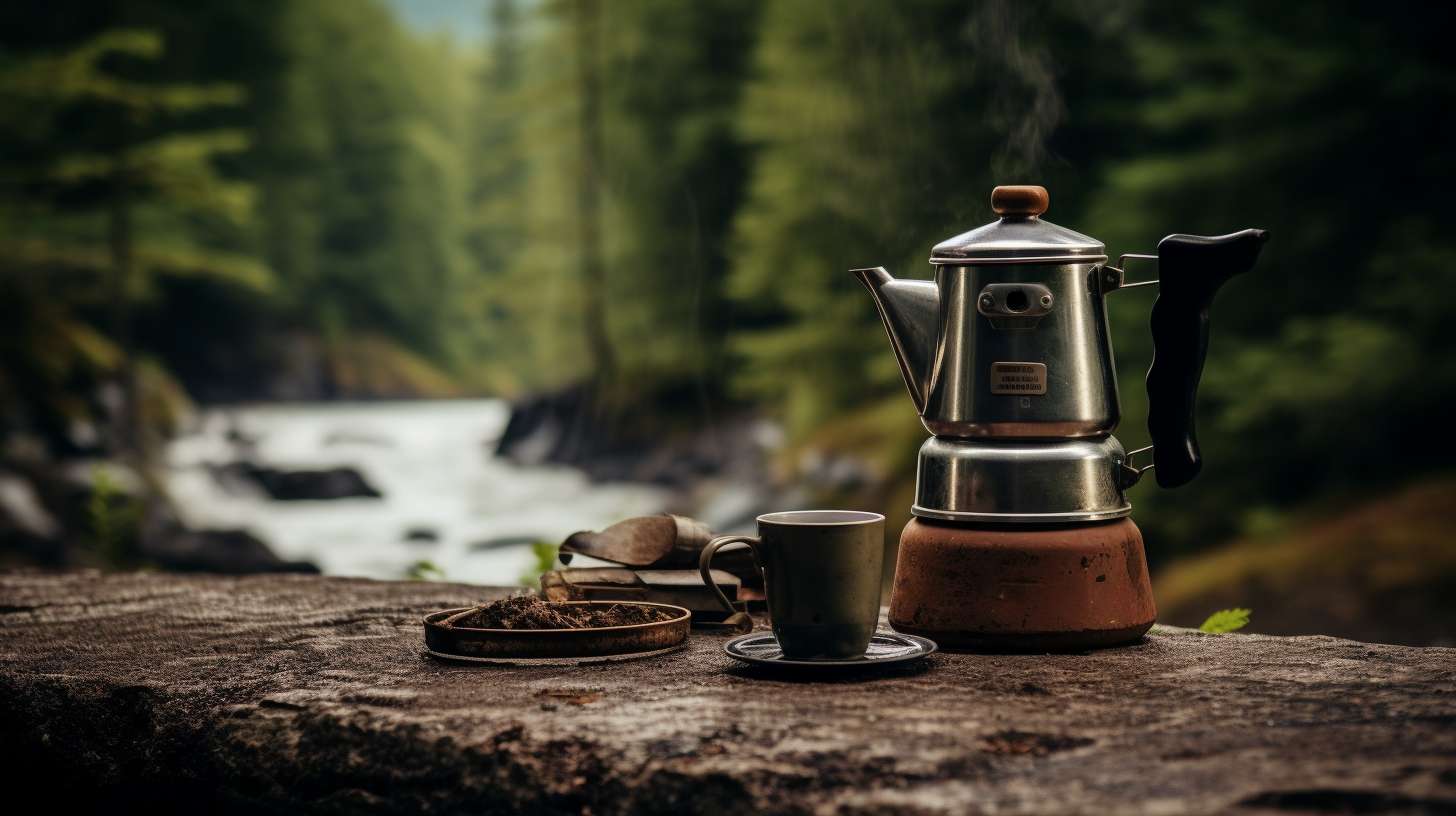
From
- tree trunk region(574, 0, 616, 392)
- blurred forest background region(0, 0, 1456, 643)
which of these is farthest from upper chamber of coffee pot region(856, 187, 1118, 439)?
tree trunk region(574, 0, 616, 392)

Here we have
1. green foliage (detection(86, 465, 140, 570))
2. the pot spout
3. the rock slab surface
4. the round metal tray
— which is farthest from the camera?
green foliage (detection(86, 465, 140, 570))

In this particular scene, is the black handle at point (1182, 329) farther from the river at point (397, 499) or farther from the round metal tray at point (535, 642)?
the river at point (397, 499)

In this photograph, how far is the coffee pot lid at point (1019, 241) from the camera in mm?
2217

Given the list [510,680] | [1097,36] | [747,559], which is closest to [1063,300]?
[747,559]

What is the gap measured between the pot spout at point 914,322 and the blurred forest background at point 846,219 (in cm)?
100

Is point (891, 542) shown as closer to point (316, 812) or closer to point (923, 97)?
point (923, 97)

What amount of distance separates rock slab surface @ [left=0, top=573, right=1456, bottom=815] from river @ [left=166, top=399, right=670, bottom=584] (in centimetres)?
681

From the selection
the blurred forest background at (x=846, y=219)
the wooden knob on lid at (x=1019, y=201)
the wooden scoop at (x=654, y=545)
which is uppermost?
the blurred forest background at (x=846, y=219)

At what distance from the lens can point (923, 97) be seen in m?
9.82

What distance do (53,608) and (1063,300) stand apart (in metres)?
2.15

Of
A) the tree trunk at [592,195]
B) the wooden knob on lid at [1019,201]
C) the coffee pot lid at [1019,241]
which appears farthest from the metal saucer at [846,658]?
the tree trunk at [592,195]

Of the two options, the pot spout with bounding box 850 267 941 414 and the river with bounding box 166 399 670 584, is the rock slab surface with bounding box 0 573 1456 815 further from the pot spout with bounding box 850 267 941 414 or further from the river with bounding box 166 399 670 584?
the river with bounding box 166 399 670 584

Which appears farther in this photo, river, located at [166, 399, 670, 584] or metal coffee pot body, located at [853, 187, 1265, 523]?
river, located at [166, 399, 670, 584]

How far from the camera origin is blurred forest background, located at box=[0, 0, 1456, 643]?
7328mm
